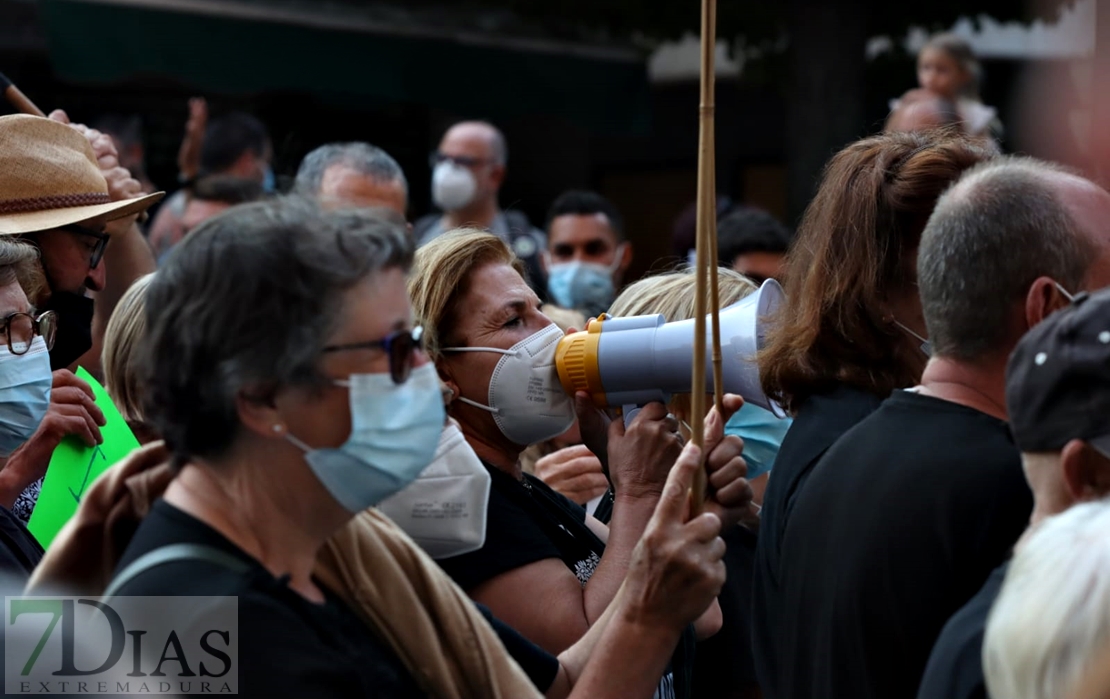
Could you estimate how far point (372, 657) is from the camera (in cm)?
205

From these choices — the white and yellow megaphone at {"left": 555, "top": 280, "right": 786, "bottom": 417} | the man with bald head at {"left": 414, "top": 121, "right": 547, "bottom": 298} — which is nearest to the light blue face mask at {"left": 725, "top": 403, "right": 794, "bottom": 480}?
the white and yellow megaphone at {"left": 555, "top": 280, "right": 786, "bottom": 417}

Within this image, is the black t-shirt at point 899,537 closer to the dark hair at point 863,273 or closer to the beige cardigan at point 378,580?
the dark hair at point 863,273

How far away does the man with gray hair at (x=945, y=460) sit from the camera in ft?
7.31

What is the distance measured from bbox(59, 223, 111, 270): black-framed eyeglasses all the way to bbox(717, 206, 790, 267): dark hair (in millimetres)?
2719

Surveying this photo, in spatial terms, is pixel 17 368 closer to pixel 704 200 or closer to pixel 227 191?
pixel 704 200

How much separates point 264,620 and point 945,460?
107 cm

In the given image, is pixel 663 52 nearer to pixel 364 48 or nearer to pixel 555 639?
pixel 364 48

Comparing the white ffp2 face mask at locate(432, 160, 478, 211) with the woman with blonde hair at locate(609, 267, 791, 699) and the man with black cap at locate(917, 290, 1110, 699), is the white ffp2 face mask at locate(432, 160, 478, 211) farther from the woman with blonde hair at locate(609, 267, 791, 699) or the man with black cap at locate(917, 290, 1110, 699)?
the man with black cap at locate(917, 290, 1110, 699)

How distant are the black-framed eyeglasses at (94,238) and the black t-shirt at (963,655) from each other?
2.59 meters

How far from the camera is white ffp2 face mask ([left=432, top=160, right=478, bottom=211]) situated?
7133 millimetres

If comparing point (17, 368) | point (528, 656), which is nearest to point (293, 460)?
point (528, 656)

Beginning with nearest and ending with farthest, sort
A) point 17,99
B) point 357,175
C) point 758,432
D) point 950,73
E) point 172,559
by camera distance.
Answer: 1. point 172,559
2. point 758,432
3. point 17,99
4. point 357,175
5. point 950,73

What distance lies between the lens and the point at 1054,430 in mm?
1931

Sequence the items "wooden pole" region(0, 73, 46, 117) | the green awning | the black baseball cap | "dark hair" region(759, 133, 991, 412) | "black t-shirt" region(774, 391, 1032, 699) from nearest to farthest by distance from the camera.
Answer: the black baseball cap < "black t-shirt" region(774, 391, 1032, 699) < "dark hair" region(759, 133, 991, 412) < "wooden pole" region(0, 73, 46, 117) < the green awning
